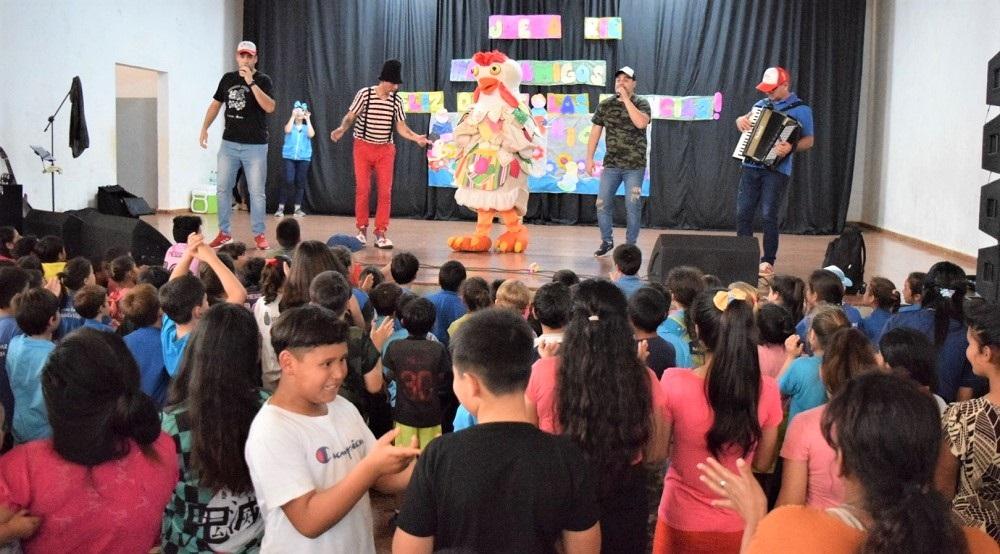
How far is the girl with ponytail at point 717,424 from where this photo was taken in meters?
2.24

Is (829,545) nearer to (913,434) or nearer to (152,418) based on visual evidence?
(913,434)

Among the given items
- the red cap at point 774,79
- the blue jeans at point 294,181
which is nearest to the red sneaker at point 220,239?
the red cap at point 774,79

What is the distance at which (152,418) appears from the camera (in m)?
1.85

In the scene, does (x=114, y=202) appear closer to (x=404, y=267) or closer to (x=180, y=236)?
(x=180, y=236)

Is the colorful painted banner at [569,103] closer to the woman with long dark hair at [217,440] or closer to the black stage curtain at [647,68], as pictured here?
the black stage curtain at [647,68]

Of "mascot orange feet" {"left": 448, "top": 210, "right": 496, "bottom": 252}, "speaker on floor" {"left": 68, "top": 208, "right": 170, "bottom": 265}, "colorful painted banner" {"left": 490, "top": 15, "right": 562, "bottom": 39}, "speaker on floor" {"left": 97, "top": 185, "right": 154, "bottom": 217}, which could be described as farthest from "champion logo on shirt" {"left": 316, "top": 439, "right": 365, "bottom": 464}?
"colorful painted banner" {"left": 490, "top": 15, "right": 562, "bottom": 39}

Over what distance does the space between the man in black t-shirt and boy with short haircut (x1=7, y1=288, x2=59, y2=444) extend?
15.0 ft

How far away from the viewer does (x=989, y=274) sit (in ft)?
11.4

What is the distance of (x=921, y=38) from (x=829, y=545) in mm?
9693

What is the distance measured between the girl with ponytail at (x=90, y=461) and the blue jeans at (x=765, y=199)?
5673 millimetres

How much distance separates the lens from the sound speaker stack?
3420 millimetres

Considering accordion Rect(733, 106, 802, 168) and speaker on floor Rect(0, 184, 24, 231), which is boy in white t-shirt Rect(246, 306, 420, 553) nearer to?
accordion Rect(733, 106, 802, 168)

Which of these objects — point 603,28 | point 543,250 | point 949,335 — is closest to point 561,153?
point 603,28

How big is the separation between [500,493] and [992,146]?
2808mm
